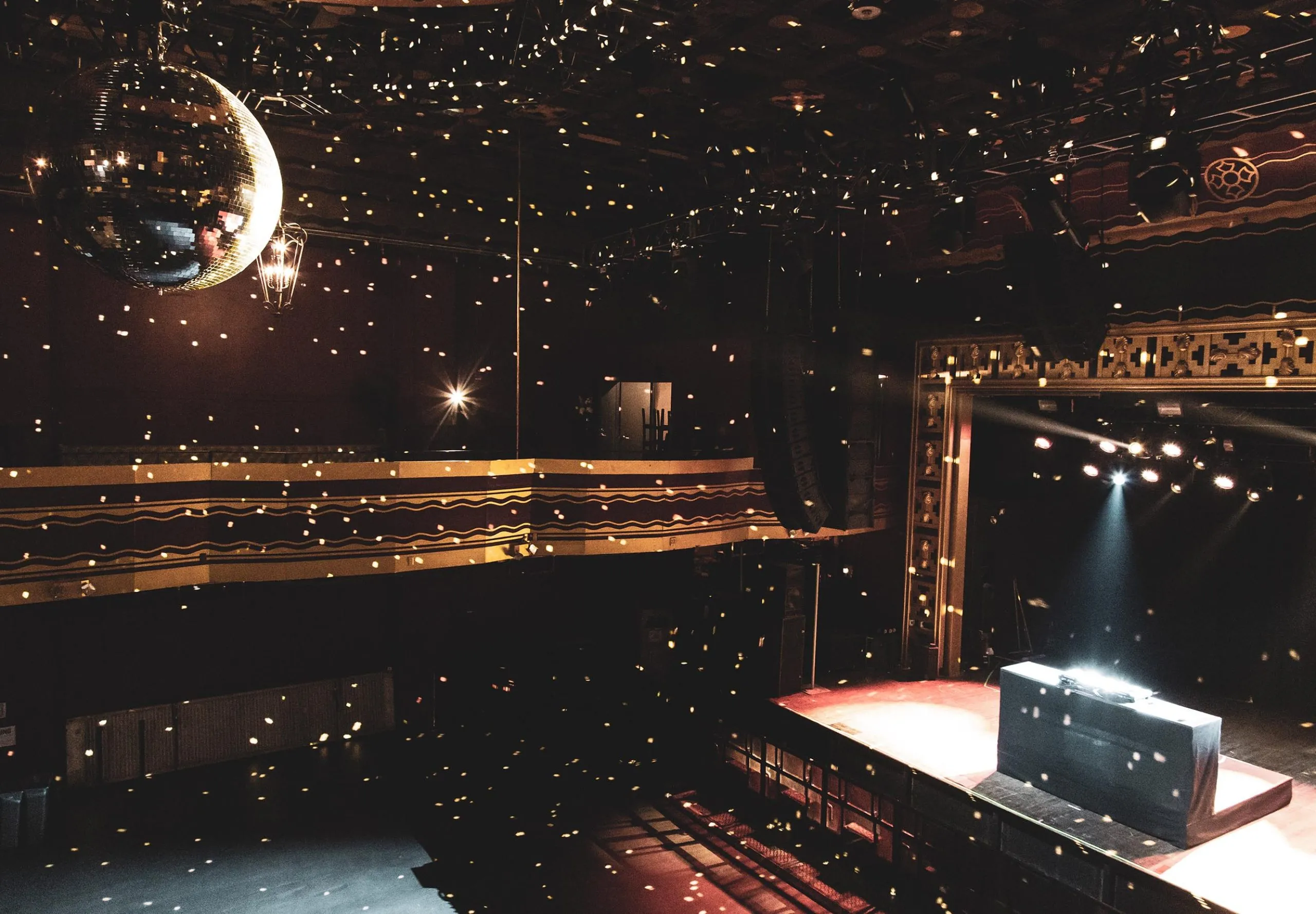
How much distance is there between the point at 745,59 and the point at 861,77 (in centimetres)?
84

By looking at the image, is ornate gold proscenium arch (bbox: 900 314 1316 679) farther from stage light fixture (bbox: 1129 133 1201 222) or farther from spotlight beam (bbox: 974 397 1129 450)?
stage light fixture (bbox: 1129 133 1201 222)

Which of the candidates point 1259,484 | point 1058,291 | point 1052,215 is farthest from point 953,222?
point 1259,484

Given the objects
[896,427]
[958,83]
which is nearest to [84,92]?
[958,83]

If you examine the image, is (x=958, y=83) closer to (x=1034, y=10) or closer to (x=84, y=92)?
(x=1034, y=10)

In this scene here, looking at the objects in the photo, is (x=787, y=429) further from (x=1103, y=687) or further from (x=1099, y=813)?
(x=1099, y=813)

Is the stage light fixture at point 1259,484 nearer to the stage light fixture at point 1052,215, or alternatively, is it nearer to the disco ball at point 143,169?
the stage light fixture at point 1052,215

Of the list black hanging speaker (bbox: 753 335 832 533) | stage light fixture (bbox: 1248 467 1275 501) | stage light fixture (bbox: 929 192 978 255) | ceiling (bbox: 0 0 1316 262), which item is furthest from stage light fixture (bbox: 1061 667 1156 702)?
ceiling (bbox: 0 0 1316 262)

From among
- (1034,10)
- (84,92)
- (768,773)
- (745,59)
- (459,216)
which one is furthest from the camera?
(459,216)

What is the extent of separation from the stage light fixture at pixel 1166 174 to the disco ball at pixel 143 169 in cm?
444

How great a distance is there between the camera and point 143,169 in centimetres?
179

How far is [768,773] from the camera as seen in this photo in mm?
7738

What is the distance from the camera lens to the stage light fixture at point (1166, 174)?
14.7 feet

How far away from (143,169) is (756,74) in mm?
4916

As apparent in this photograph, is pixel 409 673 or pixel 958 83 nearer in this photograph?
pixel 958 83
